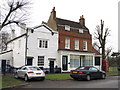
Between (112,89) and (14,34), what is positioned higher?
(14,34)

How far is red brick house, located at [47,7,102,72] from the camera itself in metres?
31.0

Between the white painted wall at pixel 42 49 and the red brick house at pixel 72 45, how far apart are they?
1021 millimetres

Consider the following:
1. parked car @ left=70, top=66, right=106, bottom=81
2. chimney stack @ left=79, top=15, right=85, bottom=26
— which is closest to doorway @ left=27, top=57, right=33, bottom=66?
parked car @ left=70, top=66, right=106, bottom=81

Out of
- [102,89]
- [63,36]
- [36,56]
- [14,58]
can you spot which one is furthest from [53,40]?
[102,89]

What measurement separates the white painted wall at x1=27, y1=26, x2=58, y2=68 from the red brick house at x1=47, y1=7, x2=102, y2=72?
102 cm

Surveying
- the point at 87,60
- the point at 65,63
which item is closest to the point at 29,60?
the point at 65,63

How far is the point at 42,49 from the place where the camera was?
28688 mm

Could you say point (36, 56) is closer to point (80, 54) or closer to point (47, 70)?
point (47, 70)

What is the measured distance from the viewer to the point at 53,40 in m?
30.2

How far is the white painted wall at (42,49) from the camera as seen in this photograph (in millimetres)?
27508

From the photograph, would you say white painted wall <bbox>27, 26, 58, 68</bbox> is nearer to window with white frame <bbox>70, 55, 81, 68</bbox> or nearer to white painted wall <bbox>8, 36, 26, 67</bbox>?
white painted wall <bbox>8, 36, 26, 67</bbox>

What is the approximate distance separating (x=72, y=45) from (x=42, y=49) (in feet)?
20.6

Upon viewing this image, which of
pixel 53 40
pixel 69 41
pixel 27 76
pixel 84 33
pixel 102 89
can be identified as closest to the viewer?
pixel 102 89

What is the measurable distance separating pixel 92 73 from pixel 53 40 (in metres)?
12.7
